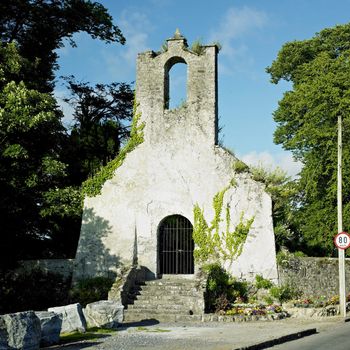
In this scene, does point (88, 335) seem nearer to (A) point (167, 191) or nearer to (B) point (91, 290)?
(B) point (91, 290)

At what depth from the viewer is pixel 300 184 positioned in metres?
32.0

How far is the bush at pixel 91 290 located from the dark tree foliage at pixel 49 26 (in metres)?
11.2

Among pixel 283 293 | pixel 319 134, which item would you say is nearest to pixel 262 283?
pixel 283 293

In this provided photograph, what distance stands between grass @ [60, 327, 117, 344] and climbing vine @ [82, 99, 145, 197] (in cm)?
799

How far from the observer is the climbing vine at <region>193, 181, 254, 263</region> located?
69.2ft

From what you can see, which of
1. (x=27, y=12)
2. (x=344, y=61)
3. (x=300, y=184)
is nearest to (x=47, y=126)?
(x=27, y=12)

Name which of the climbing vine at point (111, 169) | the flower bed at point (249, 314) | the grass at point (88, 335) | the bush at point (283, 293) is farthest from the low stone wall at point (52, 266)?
Result: the bush at point (283, 293)

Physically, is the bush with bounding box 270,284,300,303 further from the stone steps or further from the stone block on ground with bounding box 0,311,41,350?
the stone block on ground with bounding box 0,311,41,350

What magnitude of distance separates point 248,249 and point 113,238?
17.5 feet

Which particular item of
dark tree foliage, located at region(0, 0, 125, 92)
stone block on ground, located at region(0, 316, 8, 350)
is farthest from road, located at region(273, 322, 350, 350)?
dark tree foliage, located at region(0, 0, 125, 92)

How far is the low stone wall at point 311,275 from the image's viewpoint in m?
21.1

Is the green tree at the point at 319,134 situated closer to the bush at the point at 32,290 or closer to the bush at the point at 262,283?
the bush at the point at 262,283

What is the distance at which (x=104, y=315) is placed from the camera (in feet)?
51.5

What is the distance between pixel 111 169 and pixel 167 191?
249 centimetres
